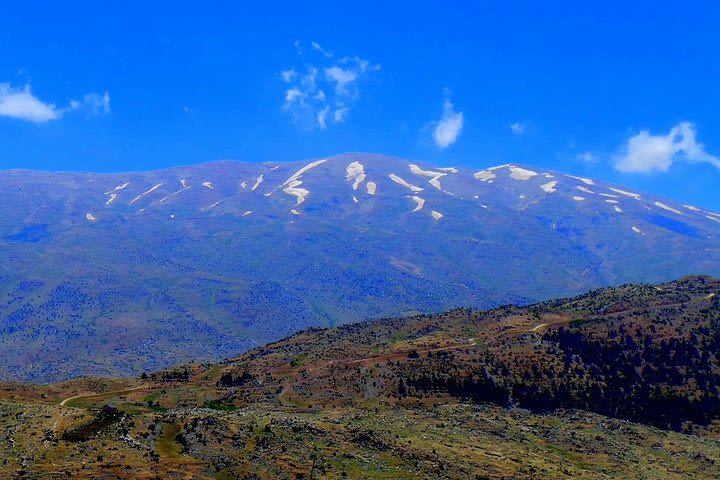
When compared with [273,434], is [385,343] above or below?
above

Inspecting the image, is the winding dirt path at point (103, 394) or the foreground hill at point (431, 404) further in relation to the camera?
the winding dirt path at point (103, 394)

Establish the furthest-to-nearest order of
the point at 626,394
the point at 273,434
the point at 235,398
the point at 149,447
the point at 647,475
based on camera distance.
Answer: the point at 626,394 < the point at 235,398 < the point at 647,475 < the point at 273,434 < the point at 149,447

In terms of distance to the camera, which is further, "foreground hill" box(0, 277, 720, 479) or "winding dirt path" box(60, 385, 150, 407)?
"winding dirt path" box(60, 385, 150, 407)

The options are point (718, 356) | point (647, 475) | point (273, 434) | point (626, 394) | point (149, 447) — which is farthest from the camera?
point (718, 356)

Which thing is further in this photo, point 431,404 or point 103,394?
point 103,394

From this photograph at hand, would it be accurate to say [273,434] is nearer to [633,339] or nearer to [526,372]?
[526,372]

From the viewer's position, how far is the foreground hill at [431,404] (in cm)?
4553

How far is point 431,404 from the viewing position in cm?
7256

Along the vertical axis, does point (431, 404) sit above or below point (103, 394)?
above

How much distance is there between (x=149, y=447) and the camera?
44.4 metres

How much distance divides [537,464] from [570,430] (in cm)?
1375

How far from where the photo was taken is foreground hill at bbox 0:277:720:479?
149 ft

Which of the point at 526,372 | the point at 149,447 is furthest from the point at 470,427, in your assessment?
the point at 149,447

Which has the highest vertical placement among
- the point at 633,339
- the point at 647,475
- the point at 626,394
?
the point at 633,339
